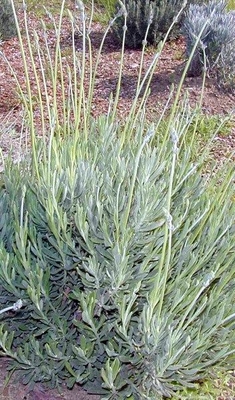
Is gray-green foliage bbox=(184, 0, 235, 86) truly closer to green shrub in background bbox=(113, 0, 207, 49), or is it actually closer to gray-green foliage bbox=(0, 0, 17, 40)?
green shrub in background bbox=(113, 0, 207, 49)

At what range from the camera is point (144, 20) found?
6121 millimetres

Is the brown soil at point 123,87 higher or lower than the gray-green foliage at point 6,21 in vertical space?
lower

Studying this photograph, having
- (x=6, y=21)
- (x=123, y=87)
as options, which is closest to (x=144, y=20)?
(x=123, y=87)

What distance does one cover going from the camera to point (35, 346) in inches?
91.0

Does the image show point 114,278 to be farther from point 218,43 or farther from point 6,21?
point 6,21

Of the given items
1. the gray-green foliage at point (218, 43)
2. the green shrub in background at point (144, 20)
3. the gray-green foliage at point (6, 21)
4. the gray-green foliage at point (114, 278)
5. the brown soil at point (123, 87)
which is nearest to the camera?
the gray-green foliage at point (114, 278)

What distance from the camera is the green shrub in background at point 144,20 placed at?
609cm

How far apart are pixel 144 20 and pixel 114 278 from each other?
173 inches

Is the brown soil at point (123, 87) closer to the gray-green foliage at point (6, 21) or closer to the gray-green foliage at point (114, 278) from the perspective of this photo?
the gray-green foliage at point (6, 21)

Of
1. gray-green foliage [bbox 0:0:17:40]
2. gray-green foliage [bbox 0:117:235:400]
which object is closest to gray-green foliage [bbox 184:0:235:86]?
gray-green foliage [bbox 0:0:17:40]

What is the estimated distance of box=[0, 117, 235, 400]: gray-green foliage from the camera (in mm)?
2145

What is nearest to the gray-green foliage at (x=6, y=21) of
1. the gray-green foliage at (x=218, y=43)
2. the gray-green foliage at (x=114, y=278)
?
the gray-green foliage at (x=218, y=43)

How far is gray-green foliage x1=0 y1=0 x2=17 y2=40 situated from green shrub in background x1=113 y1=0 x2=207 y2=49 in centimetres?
100

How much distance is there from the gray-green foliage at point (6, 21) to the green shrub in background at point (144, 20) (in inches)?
39.5
